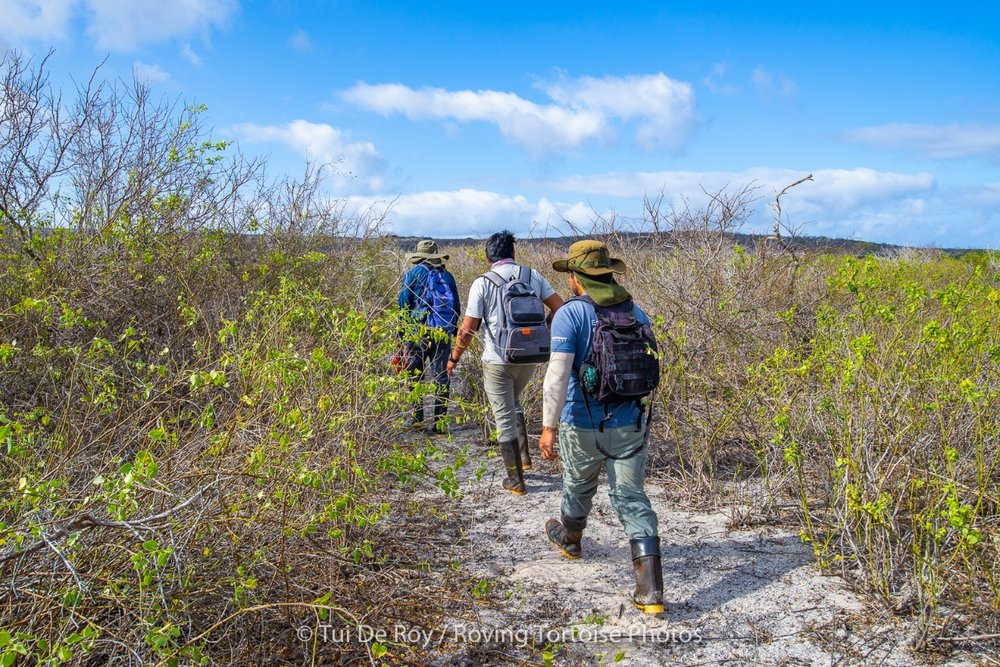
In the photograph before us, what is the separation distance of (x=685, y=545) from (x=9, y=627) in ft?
10.3

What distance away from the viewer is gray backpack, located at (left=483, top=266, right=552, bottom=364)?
458cm

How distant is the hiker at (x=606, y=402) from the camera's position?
10.7 feet

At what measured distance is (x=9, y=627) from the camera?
221cm

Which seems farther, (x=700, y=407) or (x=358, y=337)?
(x=700, y=407)

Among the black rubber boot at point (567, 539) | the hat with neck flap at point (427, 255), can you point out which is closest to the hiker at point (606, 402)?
the black rubber boot at point (567, 539)

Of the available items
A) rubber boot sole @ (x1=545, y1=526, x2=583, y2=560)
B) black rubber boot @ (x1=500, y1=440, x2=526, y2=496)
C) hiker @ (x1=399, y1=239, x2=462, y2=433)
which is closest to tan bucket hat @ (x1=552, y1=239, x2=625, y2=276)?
rubber boot sole @ (x1=545, y1=526, x2=583, y2=560)

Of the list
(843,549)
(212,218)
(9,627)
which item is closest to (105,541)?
(9,627)

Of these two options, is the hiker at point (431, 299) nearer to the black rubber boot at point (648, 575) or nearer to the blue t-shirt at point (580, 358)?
the blue t-shirt at point (580, 358)

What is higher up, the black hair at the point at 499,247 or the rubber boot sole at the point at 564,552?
the black hair at the point at 499,247

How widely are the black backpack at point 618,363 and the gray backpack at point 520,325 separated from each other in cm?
122

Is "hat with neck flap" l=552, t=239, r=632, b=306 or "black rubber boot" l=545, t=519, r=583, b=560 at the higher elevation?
"hat with neck flap" l=552, t=239, r=632, b=306

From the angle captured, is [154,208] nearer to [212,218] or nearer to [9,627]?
[212,218]

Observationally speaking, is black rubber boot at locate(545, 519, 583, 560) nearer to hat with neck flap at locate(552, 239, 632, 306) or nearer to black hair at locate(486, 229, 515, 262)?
hat with neck flap at locate(552, 239, 632, 306)

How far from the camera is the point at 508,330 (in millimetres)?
4602
